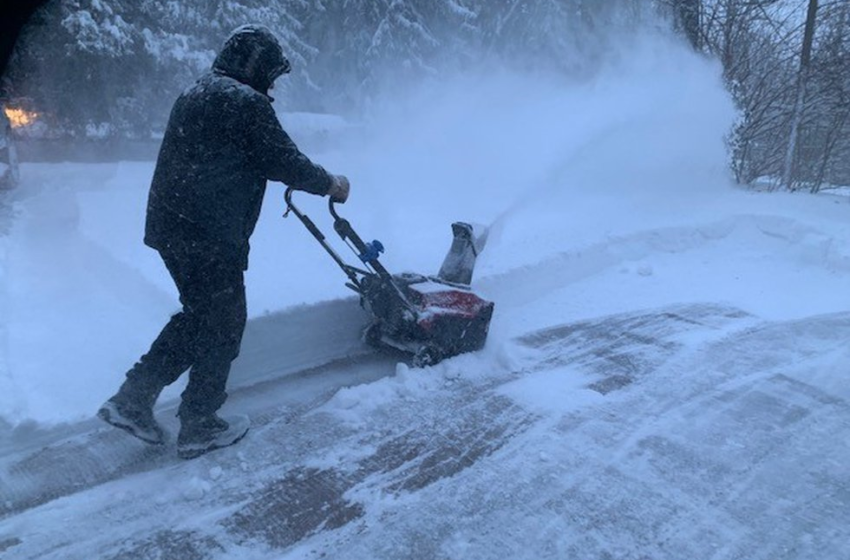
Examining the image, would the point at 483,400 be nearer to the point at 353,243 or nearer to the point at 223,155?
the point at 353,243

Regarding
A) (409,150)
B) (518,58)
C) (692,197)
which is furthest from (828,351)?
(518,58)

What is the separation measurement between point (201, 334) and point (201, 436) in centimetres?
51

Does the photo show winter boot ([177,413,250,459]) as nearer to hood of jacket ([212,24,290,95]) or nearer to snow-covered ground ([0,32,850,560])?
snow-covered ground ([0,32,850,560])

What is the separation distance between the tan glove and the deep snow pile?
4.90 ft

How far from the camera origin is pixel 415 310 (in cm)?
454

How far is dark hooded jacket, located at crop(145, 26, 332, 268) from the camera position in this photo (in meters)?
3.24

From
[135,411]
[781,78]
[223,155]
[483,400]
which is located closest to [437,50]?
[781,78]

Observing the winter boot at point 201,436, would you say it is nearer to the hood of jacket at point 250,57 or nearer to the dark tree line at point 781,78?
the hood of jacket at point 250,57

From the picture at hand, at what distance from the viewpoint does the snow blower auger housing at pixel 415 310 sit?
4508mm

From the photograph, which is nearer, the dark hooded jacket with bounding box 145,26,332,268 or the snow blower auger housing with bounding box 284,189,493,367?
the dark hooded jacket with bounding box 145,26,332,268

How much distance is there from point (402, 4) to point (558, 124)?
10121 mm

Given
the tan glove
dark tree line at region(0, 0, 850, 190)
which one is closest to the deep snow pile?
dark tree line at region(0, 0, 850, 190)

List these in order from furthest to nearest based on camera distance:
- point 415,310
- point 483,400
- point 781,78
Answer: point 781,78 < point 415,310 < point 483,400

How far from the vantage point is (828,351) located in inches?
210
